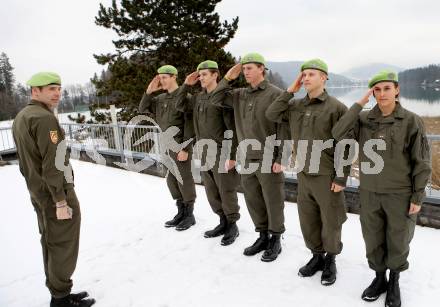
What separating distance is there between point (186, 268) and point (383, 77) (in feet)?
9.28

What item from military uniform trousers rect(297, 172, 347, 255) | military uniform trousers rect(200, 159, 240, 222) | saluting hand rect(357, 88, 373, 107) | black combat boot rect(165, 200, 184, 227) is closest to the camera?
saluting hand rect(357, 88, 373, 107)

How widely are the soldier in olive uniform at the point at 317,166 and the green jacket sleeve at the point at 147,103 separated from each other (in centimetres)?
220

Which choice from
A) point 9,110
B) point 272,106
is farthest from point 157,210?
point 9,110

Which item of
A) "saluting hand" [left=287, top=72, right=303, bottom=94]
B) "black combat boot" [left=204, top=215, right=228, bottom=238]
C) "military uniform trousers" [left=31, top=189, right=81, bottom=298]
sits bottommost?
"black combat boot" [left=204, top=215, right=228, bottom=238]

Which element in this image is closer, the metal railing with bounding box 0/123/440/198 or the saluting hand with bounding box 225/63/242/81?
the saluting hand with bounding box 225/63/242/81

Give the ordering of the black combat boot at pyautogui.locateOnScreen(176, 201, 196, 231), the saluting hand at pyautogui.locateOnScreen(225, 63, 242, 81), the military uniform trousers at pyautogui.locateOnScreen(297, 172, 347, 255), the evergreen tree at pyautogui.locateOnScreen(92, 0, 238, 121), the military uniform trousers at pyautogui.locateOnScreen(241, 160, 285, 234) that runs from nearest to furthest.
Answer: the military uniform trousers at pyautogui.locateOnScreen(297, 172, 347, 255)
the military uniform trousers at pyautogui.locateOnScreen(241, 160, 285, 234)
the saluting hand at pyautogui.locateOnScreen(225, 63, 242, 81)
the black combat boot at pyautogui.locateOnScreen(176, 201, 196, 231)
the evergreen tree at pyautogui.locateOnScreen(92, 0, 238, 121)

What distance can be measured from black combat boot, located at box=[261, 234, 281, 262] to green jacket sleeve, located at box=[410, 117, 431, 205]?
168cm

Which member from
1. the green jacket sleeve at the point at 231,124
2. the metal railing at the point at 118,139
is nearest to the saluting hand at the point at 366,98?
the green jacket sleeve at the point at 231,124

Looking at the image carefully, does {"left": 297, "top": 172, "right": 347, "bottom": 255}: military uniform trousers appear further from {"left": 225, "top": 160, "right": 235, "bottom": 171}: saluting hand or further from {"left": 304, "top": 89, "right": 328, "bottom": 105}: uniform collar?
{"left": 225, "top": 160, "right": 235, "bottom": 171}: saluting hand

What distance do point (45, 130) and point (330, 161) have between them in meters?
2.55

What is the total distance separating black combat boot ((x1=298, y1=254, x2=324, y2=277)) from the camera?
3.47 metres

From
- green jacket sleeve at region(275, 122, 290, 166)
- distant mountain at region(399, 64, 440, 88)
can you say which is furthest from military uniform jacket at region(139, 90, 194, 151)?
distant mountain at region(399, 64, 440, 88)

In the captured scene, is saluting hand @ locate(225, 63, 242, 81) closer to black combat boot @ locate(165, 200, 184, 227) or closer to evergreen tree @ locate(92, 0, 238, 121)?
black combat boot @ locate(165, 200, 184, 227)

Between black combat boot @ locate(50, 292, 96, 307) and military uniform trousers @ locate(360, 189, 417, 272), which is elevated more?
military uniform trousers @ locate(360, 189, 417, 272)
